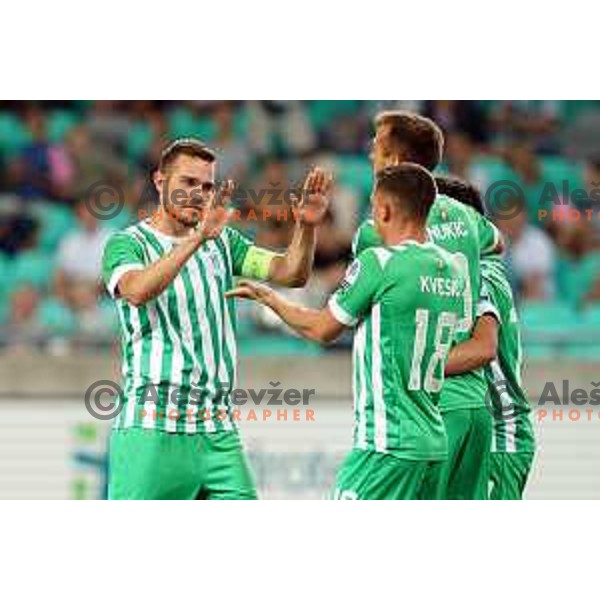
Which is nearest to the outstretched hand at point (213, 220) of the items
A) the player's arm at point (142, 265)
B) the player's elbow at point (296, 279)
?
the player's arm at point (142, 265)

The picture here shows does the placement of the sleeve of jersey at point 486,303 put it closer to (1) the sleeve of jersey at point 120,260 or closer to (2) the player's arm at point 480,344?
(2) the player's arm at point 480,344

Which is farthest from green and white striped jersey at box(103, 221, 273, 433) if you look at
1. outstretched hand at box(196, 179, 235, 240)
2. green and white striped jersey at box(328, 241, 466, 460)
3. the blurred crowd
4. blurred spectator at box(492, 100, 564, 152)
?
blurred spectator at box(492, 100, 564, 152)

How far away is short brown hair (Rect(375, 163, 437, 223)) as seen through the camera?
5.61 meters

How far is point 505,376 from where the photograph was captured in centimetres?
637

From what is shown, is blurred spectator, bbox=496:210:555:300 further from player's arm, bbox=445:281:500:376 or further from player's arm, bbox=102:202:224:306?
player's arm, bbox=102:202:224:306

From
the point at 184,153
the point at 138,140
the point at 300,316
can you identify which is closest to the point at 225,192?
the point at 184,153

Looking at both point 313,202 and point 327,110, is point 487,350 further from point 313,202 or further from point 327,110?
point 327,110

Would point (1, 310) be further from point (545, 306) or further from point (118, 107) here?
point (545, 306)

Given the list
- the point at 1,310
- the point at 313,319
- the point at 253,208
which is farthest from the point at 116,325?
the point at 313,319

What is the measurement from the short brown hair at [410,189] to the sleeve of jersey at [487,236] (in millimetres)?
664

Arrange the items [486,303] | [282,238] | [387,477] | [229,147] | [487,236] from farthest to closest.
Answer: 1. [229,147]
2. [282,238]
3. [487,236]
4. [486,303]
5. [387,477]

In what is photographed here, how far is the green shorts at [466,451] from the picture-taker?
5.93 m

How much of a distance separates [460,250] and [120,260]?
1.28m

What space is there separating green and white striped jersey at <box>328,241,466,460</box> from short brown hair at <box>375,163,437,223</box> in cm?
13
